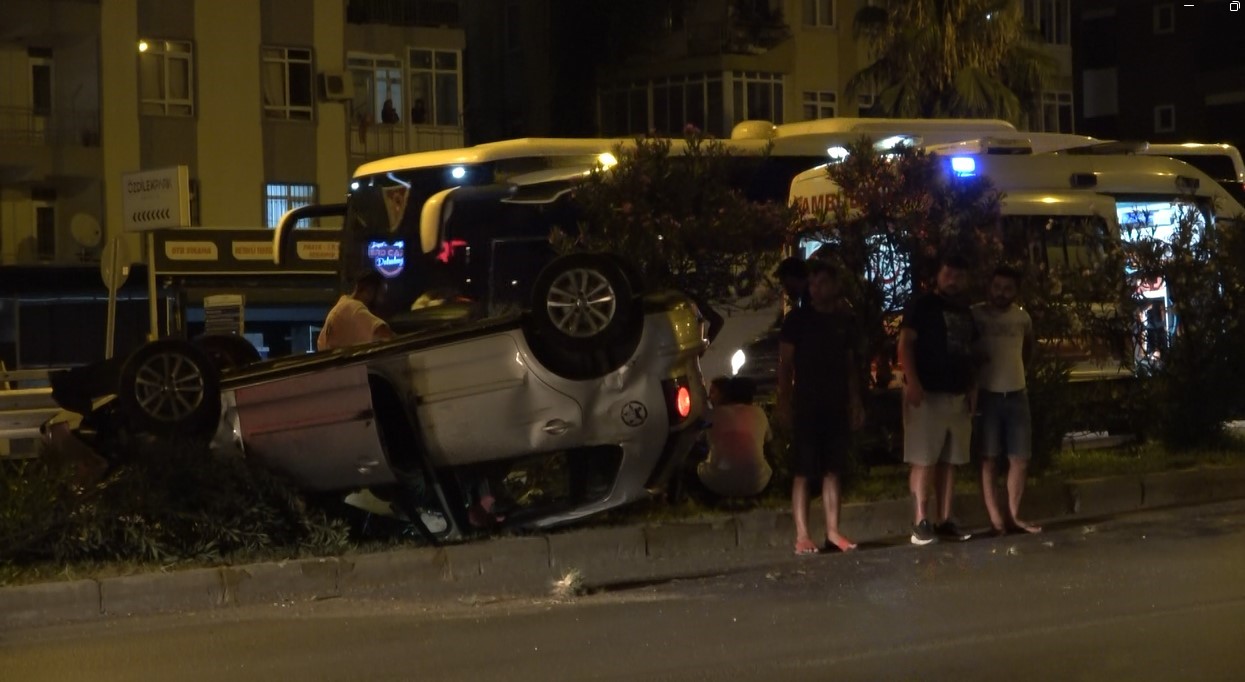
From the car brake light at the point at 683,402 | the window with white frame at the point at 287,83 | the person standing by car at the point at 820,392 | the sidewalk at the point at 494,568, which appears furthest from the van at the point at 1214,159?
the window with white frame at the point at 287,83

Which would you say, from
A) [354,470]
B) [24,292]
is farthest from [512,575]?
[24,292]

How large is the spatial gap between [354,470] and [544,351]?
50.7 inches

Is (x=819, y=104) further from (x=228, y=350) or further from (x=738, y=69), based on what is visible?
(x=228, y=350)

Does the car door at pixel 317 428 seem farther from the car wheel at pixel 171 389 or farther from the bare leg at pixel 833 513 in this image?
the bare leg at pixel 833 513

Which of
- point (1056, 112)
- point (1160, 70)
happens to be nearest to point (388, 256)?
point (1056, 112)

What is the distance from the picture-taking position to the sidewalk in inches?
337

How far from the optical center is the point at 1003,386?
10164 millimetres

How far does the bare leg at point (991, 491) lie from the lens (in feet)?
33.6

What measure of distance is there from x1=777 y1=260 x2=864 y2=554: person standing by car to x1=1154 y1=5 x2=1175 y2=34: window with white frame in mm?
45645

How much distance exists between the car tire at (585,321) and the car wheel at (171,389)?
191 centimetres

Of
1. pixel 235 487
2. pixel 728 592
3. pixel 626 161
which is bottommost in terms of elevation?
pixel 728 592

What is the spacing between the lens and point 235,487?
927 cm

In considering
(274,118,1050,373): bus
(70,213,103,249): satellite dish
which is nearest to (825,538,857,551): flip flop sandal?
(274,118,1050,373): bus

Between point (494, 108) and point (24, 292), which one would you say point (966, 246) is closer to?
point (24, 292)
